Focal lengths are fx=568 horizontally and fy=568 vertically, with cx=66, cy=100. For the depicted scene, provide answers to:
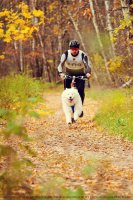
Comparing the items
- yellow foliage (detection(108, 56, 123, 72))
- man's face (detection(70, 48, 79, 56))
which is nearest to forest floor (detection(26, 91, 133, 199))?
man's face (detection(70, 48, 79, 56))

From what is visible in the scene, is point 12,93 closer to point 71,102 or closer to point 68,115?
point 71,102

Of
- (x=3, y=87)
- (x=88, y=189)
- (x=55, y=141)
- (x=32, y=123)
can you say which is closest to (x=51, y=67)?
(x=3, y=87)

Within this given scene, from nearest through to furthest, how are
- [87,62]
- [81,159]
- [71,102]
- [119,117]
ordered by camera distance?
[81,159] < [119,117] < [71,102] < [87,62]

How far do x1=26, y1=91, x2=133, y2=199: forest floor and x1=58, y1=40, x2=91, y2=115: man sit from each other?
1052 mm

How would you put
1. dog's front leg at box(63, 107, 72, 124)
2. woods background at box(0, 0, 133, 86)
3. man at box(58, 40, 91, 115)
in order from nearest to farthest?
dog's front leg at box(63, 107, 72, 124) < man at box(58, 40, 91, 115) < woods background at box(0, 0, 133, 86)

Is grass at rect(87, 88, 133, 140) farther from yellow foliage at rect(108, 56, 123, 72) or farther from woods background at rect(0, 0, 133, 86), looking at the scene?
woods background at rect(0, 0, 133, 86)

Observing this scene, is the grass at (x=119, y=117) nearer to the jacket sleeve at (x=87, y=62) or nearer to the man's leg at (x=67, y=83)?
the man's leg at (x=67, y=83)

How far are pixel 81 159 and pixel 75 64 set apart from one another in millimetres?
5807

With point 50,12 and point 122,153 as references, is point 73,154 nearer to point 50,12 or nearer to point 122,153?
point 122,153

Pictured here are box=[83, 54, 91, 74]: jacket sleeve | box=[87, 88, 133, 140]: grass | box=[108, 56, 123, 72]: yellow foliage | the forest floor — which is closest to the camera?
the forest floor

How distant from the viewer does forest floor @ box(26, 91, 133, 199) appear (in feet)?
19.6

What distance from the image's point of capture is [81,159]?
8352 mm

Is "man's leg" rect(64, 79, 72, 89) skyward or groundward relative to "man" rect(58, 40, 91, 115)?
groundward

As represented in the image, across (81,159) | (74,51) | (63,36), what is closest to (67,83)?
(74,51)
